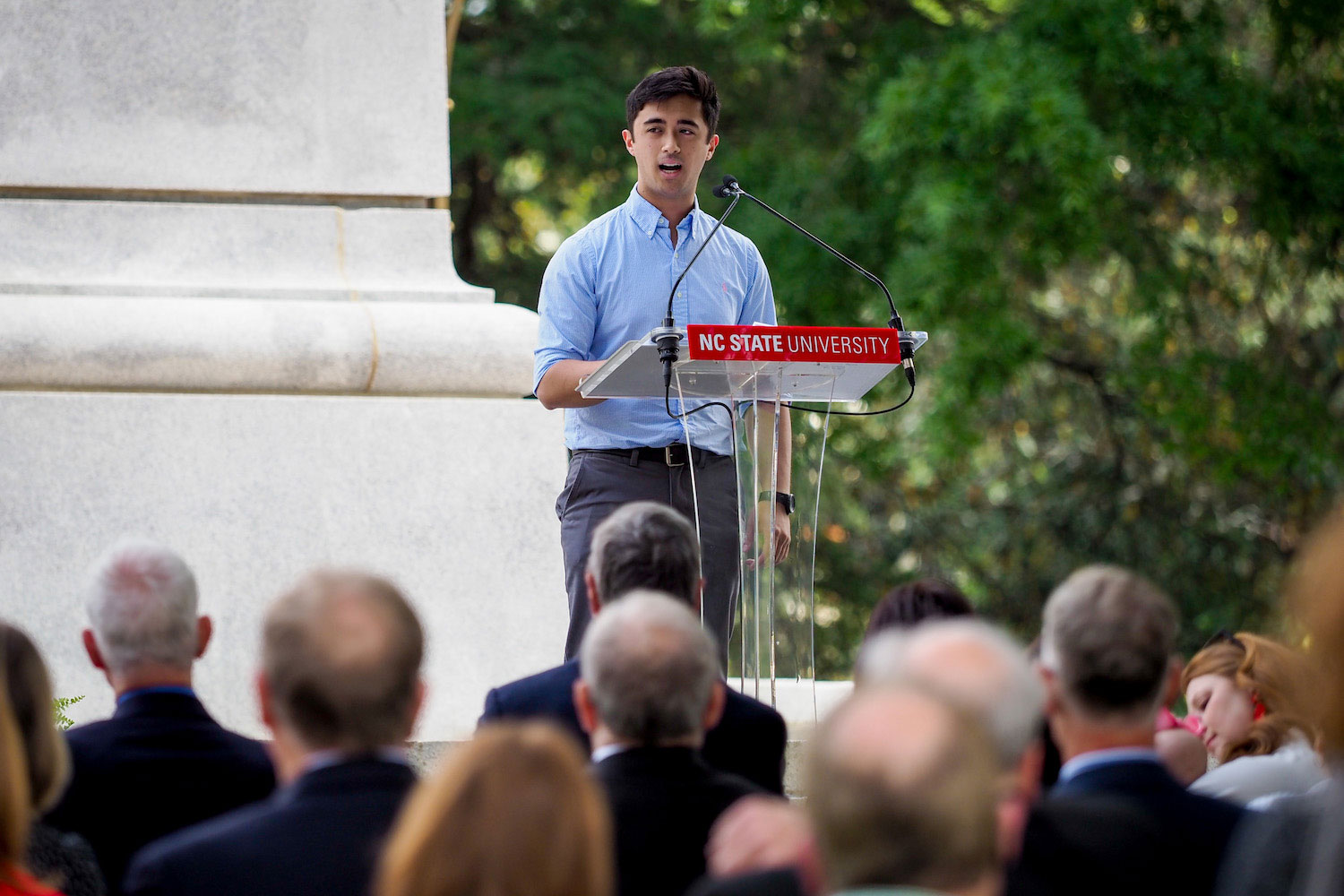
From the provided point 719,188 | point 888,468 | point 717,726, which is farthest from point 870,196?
point 717,726

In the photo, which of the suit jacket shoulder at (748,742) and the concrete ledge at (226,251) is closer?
the suit jacket shoulder at (748,742)

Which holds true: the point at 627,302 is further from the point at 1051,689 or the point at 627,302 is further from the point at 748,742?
the point at 1051,689

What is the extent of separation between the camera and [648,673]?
2738 mm

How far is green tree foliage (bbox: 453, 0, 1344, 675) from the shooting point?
9898mm

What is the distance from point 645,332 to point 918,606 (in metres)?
1.64

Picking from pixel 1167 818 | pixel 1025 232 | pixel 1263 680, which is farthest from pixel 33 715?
pixel 1025 232

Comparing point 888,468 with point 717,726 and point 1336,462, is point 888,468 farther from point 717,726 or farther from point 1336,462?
point 717,726

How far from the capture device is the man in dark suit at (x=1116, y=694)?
267cm

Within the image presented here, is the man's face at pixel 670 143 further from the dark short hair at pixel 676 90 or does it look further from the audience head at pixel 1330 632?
the audience head at pixel 1330 632

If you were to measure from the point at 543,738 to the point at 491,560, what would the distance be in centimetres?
391

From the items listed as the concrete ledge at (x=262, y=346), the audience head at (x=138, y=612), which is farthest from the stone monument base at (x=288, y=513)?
the audience head at (x=138, y=612)

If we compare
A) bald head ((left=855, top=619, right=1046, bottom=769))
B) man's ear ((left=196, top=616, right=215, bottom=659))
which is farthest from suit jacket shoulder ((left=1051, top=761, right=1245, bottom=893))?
man's ear ((left=196, top=616, right=215, bottom=659))

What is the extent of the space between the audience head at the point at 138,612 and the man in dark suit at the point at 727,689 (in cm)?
65

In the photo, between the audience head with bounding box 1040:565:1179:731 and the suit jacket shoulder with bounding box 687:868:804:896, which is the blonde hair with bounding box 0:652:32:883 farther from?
the audience head with bounding box 1040:565:1179:731
